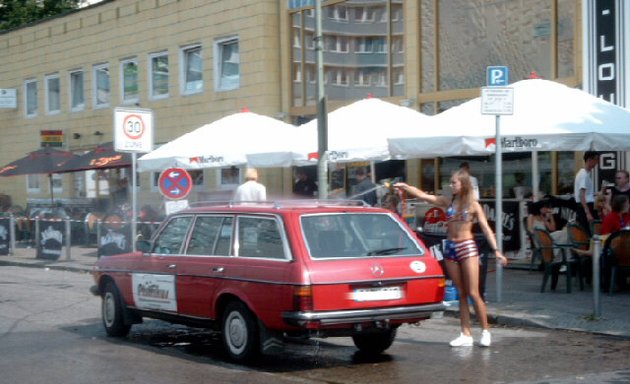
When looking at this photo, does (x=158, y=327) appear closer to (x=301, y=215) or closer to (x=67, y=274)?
(x=301, y=215)

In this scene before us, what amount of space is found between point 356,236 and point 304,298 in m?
1.02

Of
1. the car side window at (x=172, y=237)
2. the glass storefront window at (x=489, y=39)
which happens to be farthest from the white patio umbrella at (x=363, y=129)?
the car side window at (x=172, y=237)

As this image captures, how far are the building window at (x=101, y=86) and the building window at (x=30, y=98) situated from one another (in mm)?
4309

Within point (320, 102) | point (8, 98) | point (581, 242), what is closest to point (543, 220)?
point (581, 242)

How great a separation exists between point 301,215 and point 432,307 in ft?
4.95

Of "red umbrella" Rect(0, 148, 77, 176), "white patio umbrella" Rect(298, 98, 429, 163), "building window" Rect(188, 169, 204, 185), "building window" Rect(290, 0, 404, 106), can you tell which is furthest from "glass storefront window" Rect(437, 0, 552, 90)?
"red umbrella" Rect(0, 148, 77, 176)

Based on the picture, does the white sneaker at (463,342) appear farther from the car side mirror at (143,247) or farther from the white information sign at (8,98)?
the white information sign at (8,98)

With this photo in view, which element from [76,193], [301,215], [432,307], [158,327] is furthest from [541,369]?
[76,193]

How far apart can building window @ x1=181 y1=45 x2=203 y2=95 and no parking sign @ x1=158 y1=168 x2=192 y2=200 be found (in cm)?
880

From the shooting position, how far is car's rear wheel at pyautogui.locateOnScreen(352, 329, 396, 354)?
9.68 metres

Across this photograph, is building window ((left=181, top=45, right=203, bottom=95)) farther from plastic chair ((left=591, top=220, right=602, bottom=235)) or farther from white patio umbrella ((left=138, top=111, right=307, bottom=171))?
plastic chair ((left=591, top=220, right=602, bottom=235))

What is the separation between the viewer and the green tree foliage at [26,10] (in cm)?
4256

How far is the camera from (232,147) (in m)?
18.5

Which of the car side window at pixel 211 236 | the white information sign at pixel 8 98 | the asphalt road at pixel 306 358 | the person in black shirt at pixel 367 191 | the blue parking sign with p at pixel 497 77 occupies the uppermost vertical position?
the white information sign at pixel 8 98
